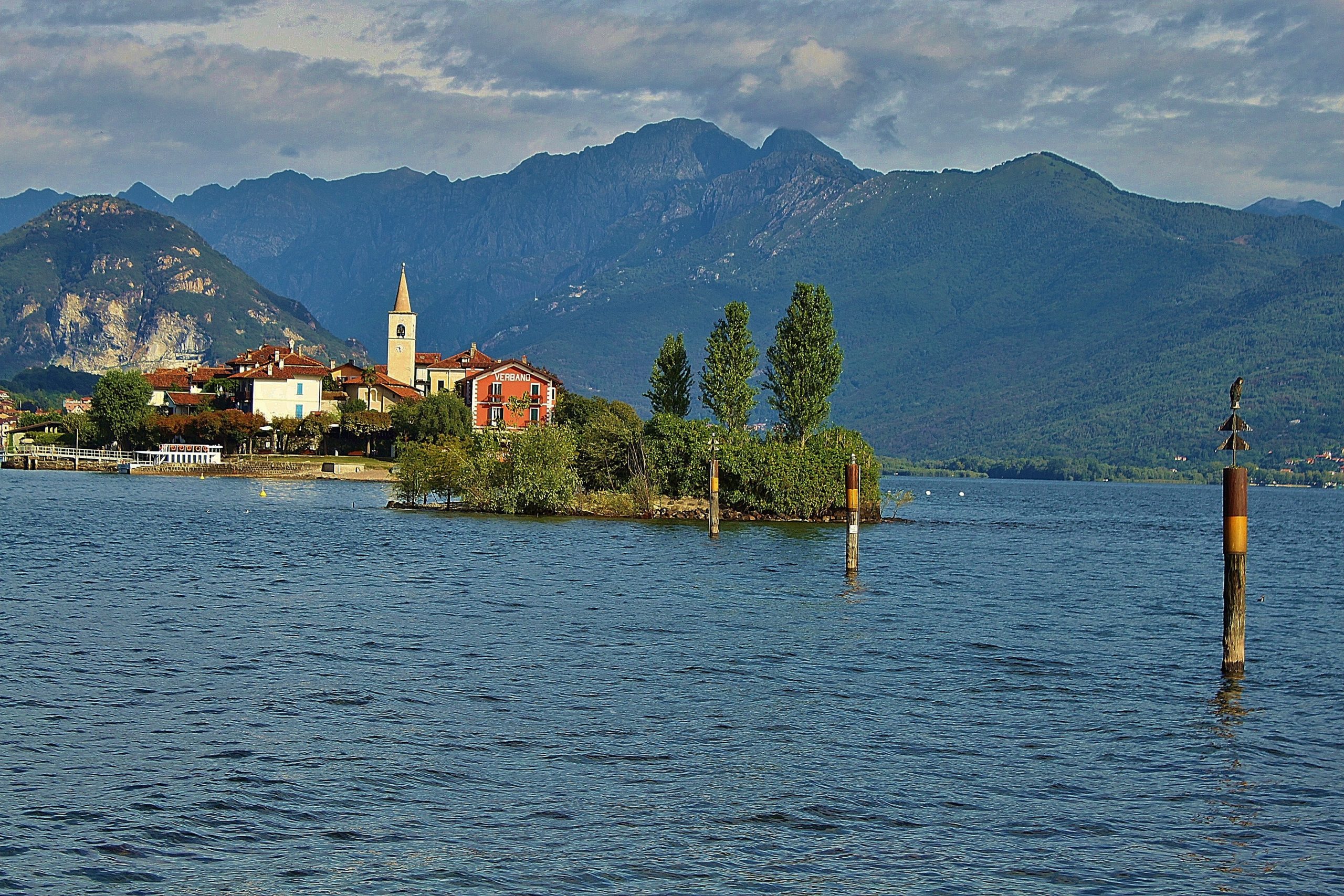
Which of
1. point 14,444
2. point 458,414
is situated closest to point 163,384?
point 14,444

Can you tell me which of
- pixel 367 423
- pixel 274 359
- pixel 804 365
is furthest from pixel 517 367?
pixel 804 365

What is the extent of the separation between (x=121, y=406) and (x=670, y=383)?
82300 millimetres

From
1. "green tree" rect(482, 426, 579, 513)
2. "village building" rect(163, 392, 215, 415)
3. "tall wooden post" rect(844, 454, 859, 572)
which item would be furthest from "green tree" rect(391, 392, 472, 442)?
"tall wooden post" rect(844, 454, 859, 572)

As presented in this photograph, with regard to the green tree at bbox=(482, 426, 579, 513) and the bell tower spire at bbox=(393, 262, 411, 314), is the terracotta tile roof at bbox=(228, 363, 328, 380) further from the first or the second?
the green tree at bbox=(482, 426, 579, 513)

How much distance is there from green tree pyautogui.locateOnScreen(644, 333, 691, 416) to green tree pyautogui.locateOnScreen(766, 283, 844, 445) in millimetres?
6321

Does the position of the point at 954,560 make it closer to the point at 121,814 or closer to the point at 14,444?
the point at 121,814

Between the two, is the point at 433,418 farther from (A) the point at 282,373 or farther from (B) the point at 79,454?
(B) the point at 79,454

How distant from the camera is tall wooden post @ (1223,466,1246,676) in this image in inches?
1024

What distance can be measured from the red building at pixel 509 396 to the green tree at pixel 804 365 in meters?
66.9

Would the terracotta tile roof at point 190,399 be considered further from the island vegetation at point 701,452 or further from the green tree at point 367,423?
the island vegetation at point 701,452

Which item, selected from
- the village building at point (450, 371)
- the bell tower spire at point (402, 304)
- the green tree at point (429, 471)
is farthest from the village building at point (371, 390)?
the green tree at point (429, 471)

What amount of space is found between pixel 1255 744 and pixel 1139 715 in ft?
7.96

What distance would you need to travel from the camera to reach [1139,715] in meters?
23.8

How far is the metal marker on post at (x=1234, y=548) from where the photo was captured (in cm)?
2603
